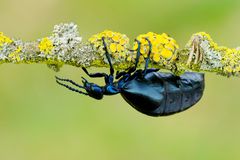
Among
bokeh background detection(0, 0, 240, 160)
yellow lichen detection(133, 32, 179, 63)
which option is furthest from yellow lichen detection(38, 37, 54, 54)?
bokeh background detection(0, 0, 240, 160)

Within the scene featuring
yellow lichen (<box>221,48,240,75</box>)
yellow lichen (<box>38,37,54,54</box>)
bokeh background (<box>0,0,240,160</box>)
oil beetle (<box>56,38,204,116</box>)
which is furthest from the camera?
bokeh background (<box>0,0,240,160</box>)

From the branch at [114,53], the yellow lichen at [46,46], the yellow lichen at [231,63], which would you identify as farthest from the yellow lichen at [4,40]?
the yellow lichen at [231,63]

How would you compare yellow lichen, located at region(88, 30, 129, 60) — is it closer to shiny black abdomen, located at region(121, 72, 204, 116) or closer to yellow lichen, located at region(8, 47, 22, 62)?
yellow lichen, located at region(8, 47, 22, 62)

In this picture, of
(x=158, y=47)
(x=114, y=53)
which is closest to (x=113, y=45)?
(x=114, y=53)

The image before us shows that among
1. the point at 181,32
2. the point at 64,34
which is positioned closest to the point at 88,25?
the point at 181,32

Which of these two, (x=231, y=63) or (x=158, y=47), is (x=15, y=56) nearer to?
(x=158, y=47)

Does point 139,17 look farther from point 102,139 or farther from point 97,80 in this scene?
point 102,139
